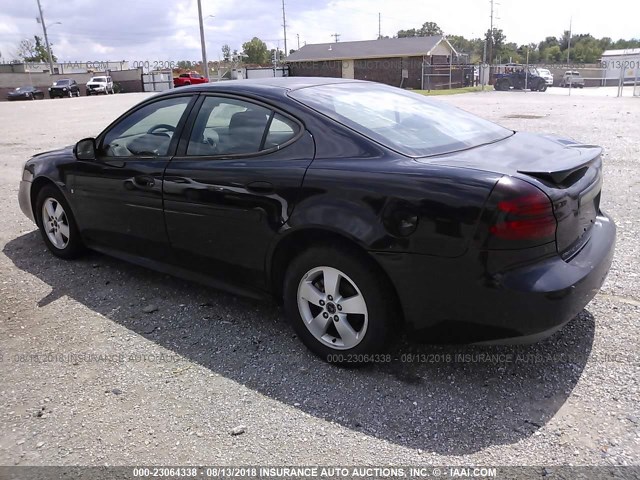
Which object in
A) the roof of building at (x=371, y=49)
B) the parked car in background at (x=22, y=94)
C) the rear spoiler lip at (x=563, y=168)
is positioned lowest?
the rear spoiler lip at (x=563, y=168)

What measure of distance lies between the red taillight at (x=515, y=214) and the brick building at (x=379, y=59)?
4858 centimetres

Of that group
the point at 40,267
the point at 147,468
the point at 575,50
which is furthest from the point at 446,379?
the point at 575,50

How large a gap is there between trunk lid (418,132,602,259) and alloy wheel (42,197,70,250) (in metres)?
3.52

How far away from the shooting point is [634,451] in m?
2.39

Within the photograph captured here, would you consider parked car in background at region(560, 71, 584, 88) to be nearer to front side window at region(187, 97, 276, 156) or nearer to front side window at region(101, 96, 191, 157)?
front side window at region(101, 96, 191, 157)

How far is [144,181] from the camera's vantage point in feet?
12.7

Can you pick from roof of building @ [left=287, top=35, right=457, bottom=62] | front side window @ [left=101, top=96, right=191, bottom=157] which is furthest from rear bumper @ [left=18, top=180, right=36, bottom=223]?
roof of building @ [left=287, top=35, right=457, bottom=62]

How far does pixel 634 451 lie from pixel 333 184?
1.89m

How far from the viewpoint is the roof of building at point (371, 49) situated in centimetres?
5328

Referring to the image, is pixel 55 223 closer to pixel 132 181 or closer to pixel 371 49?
pixel 132 181

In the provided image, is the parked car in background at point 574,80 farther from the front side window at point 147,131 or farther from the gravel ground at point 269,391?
the gravel ground at point 269,391

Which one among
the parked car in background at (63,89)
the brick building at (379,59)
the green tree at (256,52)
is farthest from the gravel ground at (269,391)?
the green tree at (256,52)

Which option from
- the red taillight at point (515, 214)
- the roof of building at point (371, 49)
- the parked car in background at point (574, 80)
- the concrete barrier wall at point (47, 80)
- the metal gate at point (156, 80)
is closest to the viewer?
the red taillight at point (515, 214)

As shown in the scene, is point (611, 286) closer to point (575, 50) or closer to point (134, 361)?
point (134, 361)
